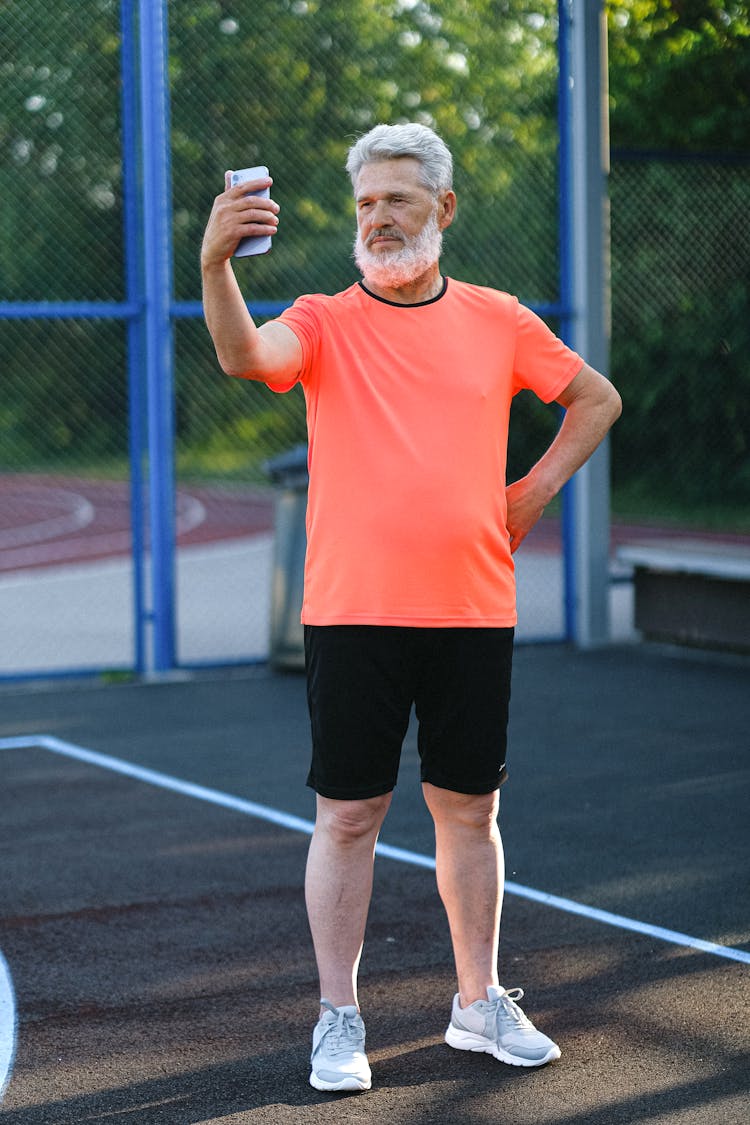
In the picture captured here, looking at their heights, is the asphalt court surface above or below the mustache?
below

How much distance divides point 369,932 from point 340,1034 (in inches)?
45.2

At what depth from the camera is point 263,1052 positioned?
3826 millimetres

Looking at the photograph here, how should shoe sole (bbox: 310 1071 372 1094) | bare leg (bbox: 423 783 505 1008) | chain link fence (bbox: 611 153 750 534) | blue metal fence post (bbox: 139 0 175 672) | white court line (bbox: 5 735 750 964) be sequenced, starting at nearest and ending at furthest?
shoe sole (bbox: 310 1071 372 1094) < bare leg (bbox: 423 783 505 1008) < white court line (bbox: 5 735 750 964) < blue metal fence post (bbox: 139 0 175 672) < chain link fence (bbox: 611 153 750 534)

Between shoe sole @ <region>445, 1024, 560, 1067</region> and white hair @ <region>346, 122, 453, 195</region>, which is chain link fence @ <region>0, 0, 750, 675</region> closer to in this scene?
white hair @ <region>346, 122, 453, 195</region>

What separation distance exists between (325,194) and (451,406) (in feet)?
40.5

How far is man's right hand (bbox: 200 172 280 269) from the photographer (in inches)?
122

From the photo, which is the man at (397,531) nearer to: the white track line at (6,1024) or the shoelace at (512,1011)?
the shoelace at (512,1011)

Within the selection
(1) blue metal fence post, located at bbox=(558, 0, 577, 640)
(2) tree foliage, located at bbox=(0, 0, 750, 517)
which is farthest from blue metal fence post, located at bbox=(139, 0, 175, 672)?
(1) blue metal fence post, located at bbox=(558, 0, 577, 640)

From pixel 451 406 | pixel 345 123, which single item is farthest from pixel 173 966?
pixel 345 123

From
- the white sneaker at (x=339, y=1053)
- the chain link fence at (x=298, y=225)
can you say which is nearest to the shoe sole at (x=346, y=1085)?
the white sneaker at (x=339, y=1053)

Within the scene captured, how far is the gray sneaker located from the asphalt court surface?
4cm

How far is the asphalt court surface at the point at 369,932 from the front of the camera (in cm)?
358

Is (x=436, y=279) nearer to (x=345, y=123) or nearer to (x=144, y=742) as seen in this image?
(x=144, y=742)

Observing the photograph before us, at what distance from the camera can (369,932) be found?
4750 millimetres
